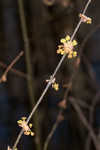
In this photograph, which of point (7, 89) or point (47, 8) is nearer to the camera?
point (47, 8)

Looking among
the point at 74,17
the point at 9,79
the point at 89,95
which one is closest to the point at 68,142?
the point at 89,95

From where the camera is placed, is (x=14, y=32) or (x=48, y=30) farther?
(x=14, y=32)

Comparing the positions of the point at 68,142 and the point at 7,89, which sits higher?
the point at 7,89

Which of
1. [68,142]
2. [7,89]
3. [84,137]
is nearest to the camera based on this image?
[84,137]

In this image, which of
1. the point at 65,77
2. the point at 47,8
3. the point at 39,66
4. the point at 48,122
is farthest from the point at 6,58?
the point at 47,8

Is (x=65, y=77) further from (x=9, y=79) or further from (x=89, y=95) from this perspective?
(x=9, y=79)

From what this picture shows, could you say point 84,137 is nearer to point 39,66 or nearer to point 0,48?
point 39,66

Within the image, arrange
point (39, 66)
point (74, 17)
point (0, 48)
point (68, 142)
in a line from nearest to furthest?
point (74, 17) < point (39, 66) < point (68, 142) < point (0, 48)

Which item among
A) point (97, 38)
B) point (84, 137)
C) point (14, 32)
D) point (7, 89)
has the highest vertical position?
point (14, 32)

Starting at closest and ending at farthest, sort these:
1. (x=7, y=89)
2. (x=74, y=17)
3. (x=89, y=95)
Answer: (x=74, y=17) < (x=89, y=95) < (x=7, y=89)
